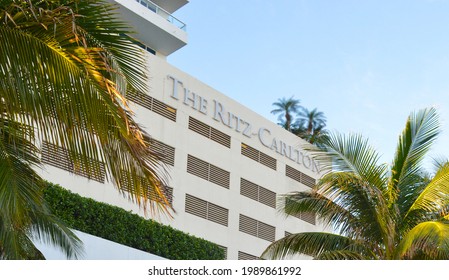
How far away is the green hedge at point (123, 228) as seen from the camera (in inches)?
979

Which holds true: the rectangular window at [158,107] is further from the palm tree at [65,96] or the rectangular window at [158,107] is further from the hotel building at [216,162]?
the palm tree at [65,96]

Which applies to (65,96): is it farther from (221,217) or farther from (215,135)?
(215,135)

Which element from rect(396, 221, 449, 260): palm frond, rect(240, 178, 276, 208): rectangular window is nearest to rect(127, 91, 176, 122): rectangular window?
rect(240, 178, 276, 208): rectangular window

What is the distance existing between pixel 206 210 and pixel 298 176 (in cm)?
783

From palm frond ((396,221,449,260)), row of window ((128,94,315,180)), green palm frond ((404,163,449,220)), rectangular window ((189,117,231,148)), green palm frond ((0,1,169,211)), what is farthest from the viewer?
rectangular window ((189,117,231,148))

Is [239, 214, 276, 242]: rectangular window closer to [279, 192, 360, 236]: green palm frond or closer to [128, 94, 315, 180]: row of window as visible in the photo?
[128, 94, 315, 180]: row of window

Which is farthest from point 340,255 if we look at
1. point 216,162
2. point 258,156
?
point 258,156

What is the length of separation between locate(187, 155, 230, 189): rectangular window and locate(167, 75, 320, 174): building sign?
7.30 ft

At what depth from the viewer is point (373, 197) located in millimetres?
17312

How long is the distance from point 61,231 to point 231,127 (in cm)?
2015

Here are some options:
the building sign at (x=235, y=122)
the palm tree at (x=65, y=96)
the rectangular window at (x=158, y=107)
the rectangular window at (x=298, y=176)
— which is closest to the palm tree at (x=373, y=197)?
the palm tree at (x=65, y=96)

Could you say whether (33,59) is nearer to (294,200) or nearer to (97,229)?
(294,200)

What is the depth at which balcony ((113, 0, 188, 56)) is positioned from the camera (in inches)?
1590

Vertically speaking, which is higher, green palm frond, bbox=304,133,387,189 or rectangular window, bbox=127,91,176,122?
rectangular window, bbox=127,91,176,122
